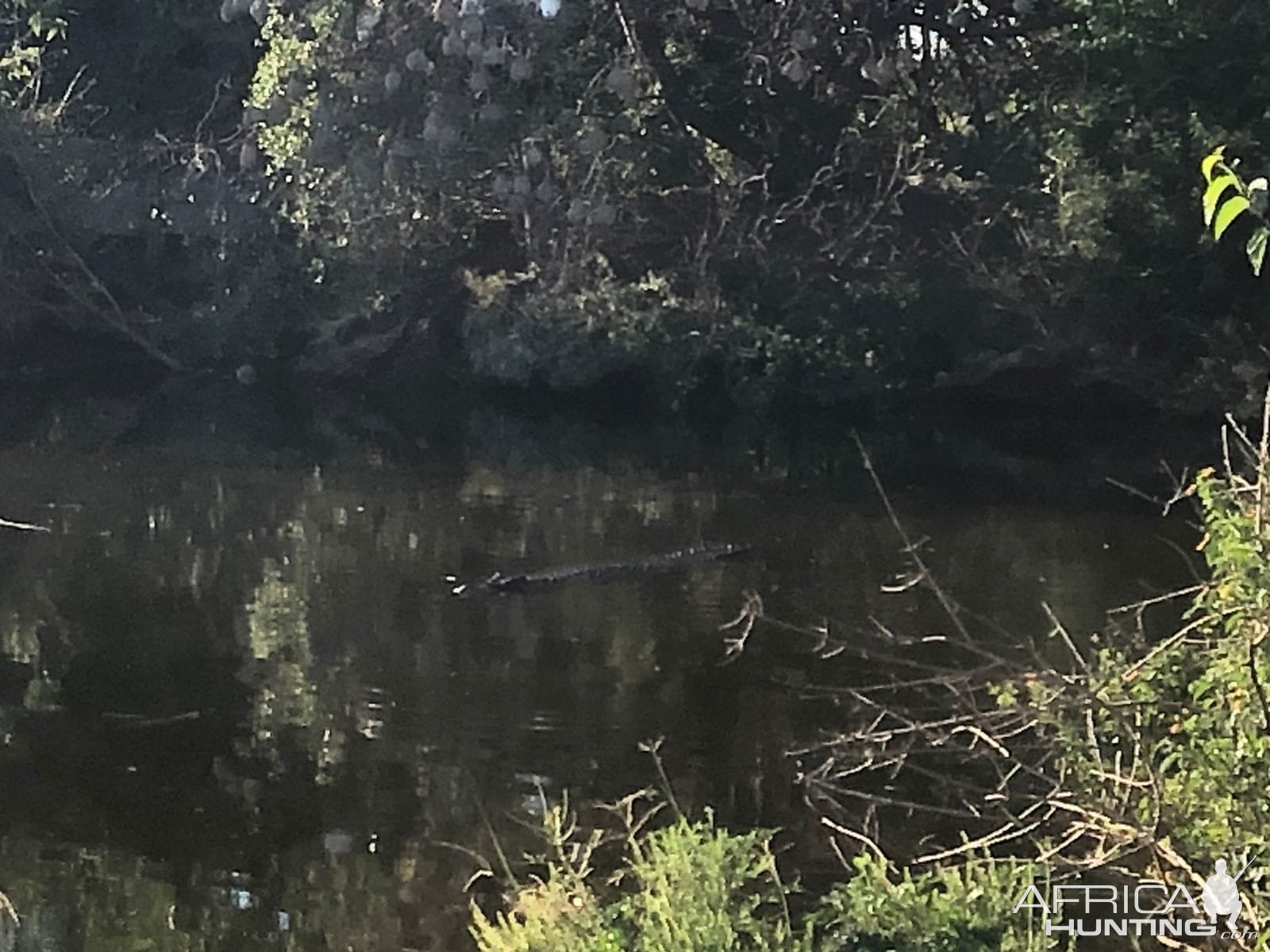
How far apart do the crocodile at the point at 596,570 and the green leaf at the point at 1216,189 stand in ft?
27.6

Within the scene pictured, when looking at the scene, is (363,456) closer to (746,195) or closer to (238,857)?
(746,195)

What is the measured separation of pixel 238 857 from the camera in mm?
7465

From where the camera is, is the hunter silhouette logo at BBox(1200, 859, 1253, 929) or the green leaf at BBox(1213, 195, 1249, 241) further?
the hunter silhouette logo at BBox(1200, 859, 1253, 929)

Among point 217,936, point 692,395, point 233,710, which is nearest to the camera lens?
point 217,936

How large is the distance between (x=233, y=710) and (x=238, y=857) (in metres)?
1.90

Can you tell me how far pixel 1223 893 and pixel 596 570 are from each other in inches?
292

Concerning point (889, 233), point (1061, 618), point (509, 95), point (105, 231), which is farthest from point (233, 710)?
point (105, 231)

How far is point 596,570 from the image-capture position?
12.0 m

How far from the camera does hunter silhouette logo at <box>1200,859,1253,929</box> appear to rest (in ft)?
15.9

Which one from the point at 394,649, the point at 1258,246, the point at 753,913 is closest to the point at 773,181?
the point at 394,649

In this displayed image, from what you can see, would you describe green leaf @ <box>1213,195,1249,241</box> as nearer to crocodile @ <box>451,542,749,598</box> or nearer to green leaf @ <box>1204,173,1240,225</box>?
green leaf @ <box>1204,173,1240,225</box>

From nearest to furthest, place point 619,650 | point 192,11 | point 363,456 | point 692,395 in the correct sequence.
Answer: point 619,650 → point 363,456 → point 692,395 → point 192,11

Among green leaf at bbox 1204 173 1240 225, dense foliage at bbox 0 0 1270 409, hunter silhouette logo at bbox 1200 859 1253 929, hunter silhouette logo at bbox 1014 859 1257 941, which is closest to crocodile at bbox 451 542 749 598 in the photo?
hunter silhouette logo at bbox 1014 859 1257 941

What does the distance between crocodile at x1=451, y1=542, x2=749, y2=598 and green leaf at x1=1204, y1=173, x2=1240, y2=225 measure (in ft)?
27.6
